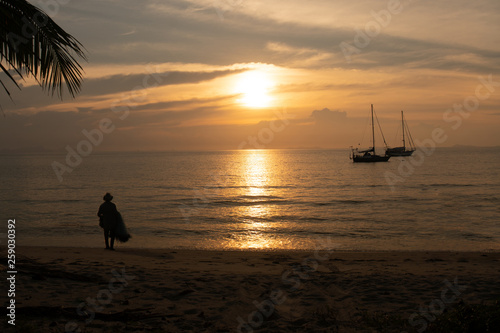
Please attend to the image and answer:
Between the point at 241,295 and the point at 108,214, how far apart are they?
24.2 feet

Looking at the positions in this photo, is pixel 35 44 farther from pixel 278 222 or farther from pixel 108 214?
pixel 278 222

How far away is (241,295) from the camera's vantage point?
7.71m

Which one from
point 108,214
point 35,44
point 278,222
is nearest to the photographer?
point 35,44

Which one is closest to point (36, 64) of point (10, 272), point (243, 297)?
point (10, 272)

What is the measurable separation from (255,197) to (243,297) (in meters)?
31.1

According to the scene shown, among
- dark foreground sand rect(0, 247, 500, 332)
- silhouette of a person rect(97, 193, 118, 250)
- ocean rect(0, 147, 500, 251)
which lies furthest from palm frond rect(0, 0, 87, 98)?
ocean rect(0, 147, 500, 251)

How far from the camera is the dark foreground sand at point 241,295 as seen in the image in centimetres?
606

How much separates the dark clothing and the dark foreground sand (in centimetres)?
262

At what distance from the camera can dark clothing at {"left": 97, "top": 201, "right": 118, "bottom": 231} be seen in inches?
518

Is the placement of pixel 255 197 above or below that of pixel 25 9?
below

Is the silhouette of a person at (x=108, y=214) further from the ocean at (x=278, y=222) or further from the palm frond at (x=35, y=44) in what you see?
the palm frond at (x=35, y=44)

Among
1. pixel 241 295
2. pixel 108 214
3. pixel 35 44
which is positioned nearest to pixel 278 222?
pixel 108 214

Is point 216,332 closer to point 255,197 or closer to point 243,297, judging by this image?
point 243,297

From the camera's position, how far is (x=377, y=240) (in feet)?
57.8
